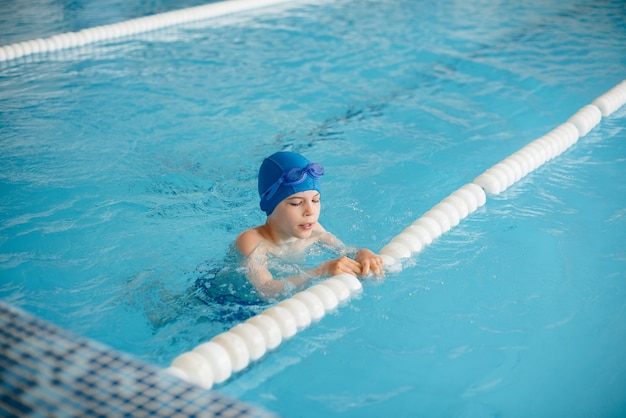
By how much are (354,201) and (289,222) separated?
4.13 feet

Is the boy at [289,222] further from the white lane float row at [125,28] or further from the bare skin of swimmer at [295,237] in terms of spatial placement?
the white lane float row at [125,28]

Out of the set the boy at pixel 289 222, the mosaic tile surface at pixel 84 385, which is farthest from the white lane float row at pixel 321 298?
the mosaic tile surface at pixel 84 385

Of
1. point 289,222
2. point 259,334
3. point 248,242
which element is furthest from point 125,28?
point 259,334

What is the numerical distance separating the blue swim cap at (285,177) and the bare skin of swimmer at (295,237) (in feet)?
0.12

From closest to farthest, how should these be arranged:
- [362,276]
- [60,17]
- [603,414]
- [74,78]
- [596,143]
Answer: [603,414]
[362,276]
[596,143]
[74,78]
[60,17]

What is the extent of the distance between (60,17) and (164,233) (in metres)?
7.25

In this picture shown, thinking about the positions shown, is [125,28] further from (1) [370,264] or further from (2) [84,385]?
(2) [84,385]

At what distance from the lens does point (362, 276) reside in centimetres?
326

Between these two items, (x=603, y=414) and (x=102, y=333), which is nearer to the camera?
(x=603, y=414)

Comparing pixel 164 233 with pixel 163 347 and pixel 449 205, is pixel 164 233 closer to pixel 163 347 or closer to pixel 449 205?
pixel 163 347

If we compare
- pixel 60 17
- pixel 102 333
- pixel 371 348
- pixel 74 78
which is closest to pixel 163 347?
pixel 102 333

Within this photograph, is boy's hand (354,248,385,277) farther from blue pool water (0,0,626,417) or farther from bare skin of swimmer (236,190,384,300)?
blue pool water (0,0,626,417)

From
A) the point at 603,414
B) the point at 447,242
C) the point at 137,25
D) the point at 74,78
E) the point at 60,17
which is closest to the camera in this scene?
the point at 603,414

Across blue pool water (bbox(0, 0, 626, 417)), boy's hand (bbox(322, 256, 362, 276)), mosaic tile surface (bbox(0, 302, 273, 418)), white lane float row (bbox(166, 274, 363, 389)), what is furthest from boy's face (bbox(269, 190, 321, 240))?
mosaic tile surface (bbox(0, 302, 273, 418))
